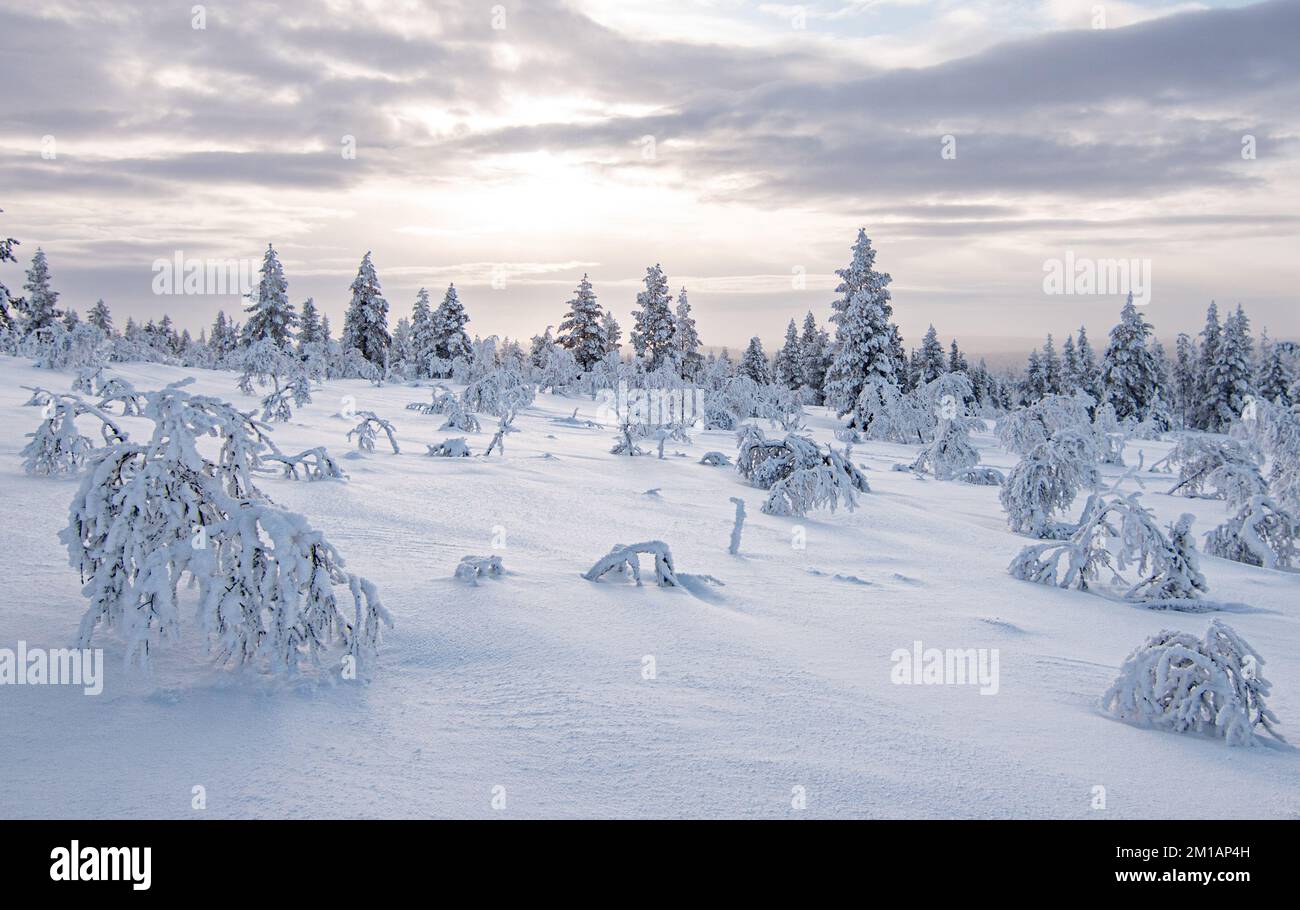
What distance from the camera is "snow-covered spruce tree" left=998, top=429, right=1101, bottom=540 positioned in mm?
13164

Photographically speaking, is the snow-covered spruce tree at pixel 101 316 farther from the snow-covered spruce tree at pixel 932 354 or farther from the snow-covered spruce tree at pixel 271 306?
the snow-covered spruce tree at pixel 932 354

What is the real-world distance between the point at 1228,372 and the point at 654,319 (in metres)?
39.3

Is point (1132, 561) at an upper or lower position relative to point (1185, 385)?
lower

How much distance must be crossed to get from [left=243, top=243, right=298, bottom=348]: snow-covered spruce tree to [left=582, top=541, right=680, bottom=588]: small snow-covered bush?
140 feet

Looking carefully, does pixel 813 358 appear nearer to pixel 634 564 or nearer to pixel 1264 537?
pixel 1264 537

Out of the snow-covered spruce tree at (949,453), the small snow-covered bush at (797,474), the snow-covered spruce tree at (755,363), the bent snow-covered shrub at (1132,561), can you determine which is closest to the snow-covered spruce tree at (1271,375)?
the snow-covered spruce tree at (755,363)

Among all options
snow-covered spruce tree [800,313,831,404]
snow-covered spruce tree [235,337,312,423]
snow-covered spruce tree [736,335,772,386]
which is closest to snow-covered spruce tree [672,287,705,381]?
snow-covered spruce tree [736,335,772,386]

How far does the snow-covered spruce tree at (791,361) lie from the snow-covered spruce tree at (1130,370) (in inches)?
937

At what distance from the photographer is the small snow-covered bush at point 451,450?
593 inches

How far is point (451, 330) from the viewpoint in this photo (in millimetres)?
51531

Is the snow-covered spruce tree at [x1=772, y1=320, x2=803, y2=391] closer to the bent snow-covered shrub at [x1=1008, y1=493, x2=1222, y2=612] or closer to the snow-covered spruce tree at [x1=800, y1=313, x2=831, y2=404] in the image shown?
the snow-covered spruce tree at [x1=800, y1=313, x2=831, y2=404]

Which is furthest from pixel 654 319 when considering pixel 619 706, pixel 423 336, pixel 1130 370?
pixel 619 706
